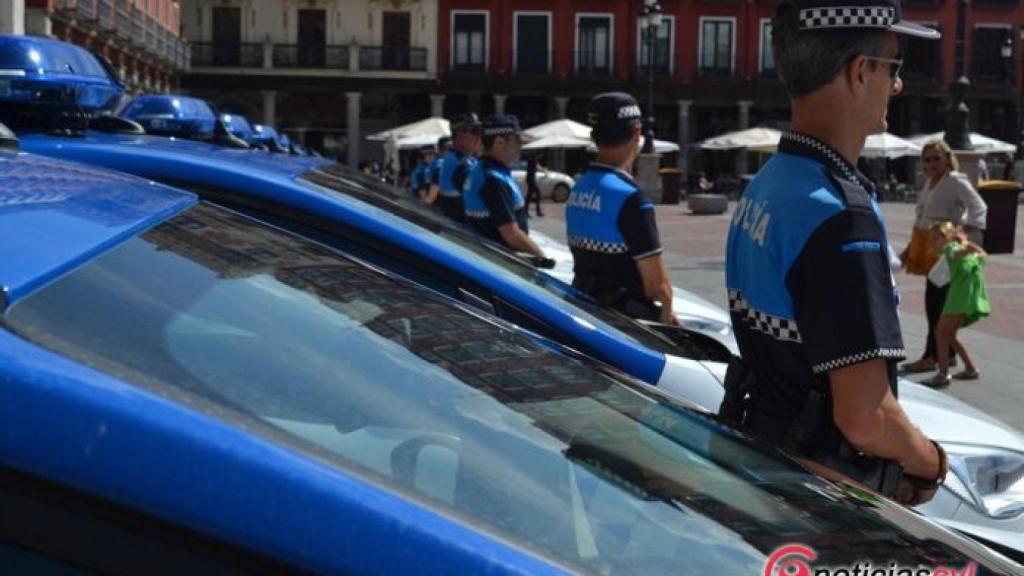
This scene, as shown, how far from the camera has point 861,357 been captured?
2600 mm

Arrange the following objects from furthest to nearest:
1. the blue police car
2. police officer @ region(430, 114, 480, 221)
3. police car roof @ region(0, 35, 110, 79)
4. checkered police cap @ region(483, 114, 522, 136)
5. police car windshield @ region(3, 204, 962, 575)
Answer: police officer @ region(430, 114, 480, 221)
checkered police cap @ region(483, 114, 522, 136)
police car roof @ region(0, 35, 110, 79)
police car windshield @ region(3, 204, 962, 575)
the blue police car

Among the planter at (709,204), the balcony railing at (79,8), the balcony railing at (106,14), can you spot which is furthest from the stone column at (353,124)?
the balcony railing at (79,8)

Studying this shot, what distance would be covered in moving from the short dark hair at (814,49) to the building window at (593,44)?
49.3m

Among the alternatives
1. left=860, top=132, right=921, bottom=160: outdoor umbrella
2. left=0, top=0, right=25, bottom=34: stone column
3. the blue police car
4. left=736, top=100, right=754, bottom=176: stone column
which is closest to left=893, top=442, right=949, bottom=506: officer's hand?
the blue police car

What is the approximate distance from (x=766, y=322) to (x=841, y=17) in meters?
0.66

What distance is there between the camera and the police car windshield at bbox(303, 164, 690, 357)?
13.1 ft

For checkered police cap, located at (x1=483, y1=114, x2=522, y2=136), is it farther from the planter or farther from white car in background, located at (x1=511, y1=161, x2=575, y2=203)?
white car in background, located at (x1=511, y1=161, x2=575, y2=203)

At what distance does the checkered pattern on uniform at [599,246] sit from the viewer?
5188 millimetres

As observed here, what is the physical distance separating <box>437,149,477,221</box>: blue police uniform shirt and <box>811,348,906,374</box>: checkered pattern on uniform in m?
8.07

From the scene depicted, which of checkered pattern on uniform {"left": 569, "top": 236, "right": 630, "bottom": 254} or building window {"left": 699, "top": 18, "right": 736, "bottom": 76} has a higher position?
building window {"left": 699, "top": 18, "right": 736, "bottom": 76}

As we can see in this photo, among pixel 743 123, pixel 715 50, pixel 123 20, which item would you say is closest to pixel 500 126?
pixel 123 20

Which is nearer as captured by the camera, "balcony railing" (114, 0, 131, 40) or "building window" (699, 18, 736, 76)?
"balcony railing" (114, 0, 131, 40)

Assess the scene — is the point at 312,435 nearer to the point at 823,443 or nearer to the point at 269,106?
the point at 823,443

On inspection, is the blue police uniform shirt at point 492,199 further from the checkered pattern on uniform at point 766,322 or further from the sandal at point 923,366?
the checkered pattern on uniform at point 766,322
